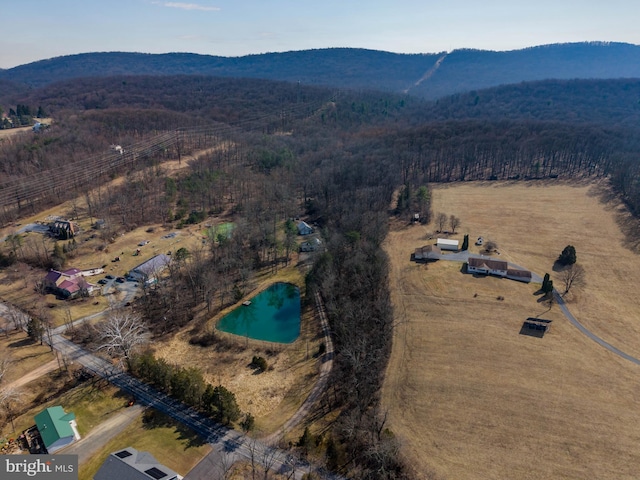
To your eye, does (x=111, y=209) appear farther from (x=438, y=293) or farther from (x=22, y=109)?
(x=22, y=109)

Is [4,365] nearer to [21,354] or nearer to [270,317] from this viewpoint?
[21,354]

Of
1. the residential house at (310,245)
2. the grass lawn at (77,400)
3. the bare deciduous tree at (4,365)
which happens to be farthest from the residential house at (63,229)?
the residential house at (310,245)

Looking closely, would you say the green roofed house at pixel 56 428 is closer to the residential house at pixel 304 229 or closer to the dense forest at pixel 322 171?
the dense forest at pixel 322 171

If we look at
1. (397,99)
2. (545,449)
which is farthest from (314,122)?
(545,449)

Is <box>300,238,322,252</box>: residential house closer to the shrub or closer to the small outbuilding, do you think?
the shrub

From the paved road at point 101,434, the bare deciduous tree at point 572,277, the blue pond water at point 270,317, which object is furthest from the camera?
the bare deciduous tree at point 572,277

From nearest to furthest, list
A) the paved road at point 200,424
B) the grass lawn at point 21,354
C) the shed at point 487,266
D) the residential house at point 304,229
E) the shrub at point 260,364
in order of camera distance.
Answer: the paved road at point 200,424 < the grass lawn at point 21,354 < the shrub at point 260,364 < the shed at point 487,266 < the residential house at point 304,229
